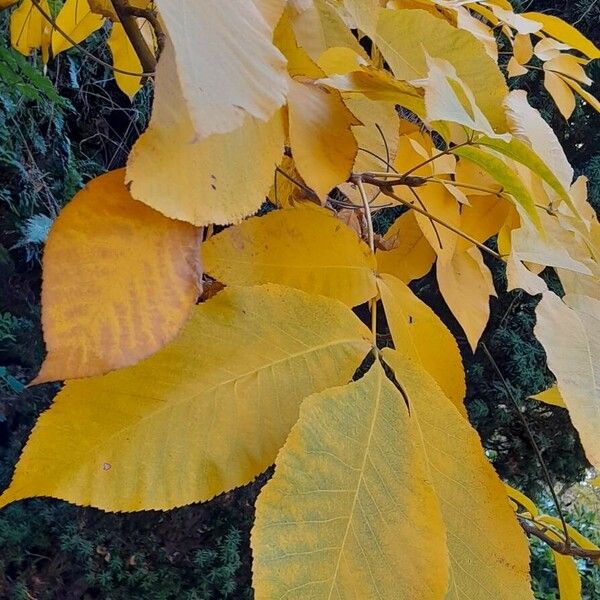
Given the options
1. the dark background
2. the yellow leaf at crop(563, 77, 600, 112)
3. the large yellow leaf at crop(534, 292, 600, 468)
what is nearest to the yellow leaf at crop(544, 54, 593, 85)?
the yellow leaf at crop(563, 77, 600, 112)

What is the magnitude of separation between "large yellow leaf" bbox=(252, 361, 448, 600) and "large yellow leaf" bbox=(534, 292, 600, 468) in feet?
0.17

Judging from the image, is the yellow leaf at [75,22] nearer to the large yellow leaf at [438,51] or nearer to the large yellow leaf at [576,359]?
the large yellow leaf at [438,51]

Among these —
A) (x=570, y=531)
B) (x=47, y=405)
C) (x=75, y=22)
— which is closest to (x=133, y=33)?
(x=75, y=22)

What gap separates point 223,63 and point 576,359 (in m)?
0.16

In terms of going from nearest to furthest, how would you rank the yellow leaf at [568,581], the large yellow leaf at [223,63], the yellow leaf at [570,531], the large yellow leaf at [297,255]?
1. the large yellow leaf at [223,63]
2. the large yellow leaf at [297,255]
3. the yellow leaf at [568,581]
4. the yellow leaf at [570,531]

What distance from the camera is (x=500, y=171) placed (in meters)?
0.19

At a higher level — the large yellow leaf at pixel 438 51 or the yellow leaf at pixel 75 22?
the large yellow leaf at pixel 438 51

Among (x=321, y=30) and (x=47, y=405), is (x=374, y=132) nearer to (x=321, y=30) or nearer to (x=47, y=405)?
(x=321, y=30)

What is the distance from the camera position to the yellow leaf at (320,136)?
19 cm

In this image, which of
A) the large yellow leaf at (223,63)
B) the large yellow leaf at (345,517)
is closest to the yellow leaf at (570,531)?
the large yellow leaf at (345,517)

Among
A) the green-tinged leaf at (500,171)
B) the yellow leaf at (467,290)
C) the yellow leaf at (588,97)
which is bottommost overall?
the yellow leaf at (467,290)

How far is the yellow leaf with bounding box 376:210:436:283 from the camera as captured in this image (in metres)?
0.36

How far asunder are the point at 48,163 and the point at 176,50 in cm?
133

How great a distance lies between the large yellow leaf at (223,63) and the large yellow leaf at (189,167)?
0.06ft
